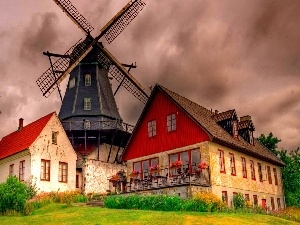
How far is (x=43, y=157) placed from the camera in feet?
129

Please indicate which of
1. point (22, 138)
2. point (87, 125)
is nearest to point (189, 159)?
point (87, 125)

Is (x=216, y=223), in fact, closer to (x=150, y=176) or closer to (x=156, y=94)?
(x=150, y=176)

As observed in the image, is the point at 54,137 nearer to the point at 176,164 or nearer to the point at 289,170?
the point at 176,164

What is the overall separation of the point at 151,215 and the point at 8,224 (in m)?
7.28

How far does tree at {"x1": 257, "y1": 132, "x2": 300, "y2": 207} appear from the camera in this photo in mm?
44312

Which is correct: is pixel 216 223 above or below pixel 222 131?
below

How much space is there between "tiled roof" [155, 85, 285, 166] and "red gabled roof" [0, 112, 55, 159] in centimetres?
1216

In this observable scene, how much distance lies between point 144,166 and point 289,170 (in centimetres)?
1756

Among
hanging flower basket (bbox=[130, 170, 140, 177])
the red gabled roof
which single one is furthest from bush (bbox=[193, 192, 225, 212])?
the red gabled roof

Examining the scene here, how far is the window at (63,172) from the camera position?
4088 cm

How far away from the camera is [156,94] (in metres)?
37.5

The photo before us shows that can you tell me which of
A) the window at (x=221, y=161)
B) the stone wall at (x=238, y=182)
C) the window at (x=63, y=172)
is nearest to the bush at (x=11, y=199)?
the window at (x=63, y=172)

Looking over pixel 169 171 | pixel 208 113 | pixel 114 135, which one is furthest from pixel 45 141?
pixel 208 113

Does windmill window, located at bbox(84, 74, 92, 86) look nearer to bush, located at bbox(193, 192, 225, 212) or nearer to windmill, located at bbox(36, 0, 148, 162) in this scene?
windmill, located at bbox(36, 0, 148, 162)
